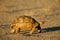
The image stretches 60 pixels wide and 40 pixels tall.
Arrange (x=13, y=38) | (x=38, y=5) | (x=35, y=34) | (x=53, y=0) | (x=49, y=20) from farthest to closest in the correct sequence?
(x=53, y=0) → (x=38, y=5) → (x=49, y=20) → (x=35, y=34) → (x=13, y=38)

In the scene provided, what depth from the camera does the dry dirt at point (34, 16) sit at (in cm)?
1289

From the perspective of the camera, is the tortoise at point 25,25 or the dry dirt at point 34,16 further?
the tortoise at point 25,25

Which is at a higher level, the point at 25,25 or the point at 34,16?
the point at 34,16

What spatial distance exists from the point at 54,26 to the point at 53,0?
34.3ft

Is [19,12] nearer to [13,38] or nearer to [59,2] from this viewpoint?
[59,2]

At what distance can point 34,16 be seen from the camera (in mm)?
18906

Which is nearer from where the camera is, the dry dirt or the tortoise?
the dry dirt

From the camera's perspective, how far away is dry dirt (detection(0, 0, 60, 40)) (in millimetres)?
12894

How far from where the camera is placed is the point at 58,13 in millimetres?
20234

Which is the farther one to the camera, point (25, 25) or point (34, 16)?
point (34, 16)

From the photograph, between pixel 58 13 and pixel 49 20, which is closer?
pixel 49 20

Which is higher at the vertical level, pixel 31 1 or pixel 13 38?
pixel 31 1

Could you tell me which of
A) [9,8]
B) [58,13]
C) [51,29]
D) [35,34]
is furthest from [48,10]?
[35,34]

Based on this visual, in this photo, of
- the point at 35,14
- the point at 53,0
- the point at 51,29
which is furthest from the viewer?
the point at 53,0
